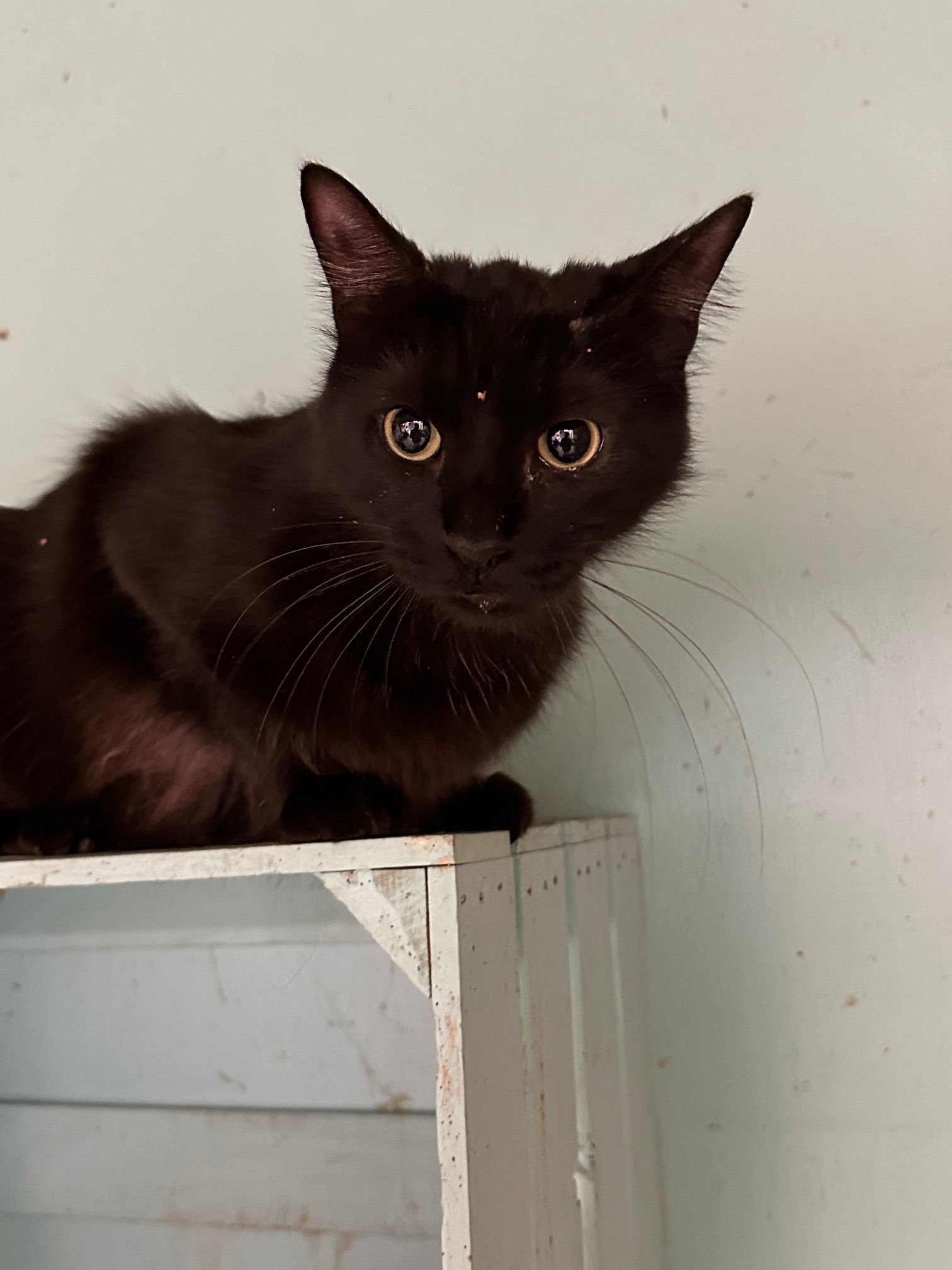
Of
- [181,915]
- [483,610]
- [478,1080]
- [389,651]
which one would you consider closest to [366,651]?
[389,651]

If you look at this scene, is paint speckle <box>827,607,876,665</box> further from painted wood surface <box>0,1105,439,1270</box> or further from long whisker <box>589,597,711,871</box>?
painted wood surface <box>0,1105,439,1270</box>

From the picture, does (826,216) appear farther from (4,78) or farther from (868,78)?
(4,78)

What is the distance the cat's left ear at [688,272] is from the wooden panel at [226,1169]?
0.86 m

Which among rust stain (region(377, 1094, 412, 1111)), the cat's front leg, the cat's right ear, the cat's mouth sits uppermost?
the cat's right ear

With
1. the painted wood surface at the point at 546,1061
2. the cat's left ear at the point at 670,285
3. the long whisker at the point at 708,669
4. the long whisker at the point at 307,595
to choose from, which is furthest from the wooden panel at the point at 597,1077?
the cat's left ear at the point at 670,285

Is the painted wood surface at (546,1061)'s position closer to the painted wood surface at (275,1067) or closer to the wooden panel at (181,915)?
the painted wood surface at (275,1067)

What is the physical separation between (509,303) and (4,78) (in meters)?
1.08

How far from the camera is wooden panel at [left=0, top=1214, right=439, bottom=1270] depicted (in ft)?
3.58

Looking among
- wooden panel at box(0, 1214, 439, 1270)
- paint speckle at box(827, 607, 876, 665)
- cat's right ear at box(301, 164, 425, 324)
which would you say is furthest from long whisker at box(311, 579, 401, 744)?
wooden panel at box(0, 1214, 439, 1270)

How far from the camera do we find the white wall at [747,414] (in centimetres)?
98

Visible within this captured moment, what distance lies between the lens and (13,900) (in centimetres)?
127

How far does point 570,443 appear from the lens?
71 centimetres

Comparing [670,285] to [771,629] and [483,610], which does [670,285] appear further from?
[771,629]

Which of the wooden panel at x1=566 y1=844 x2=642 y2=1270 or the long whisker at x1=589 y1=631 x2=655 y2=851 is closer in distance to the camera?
the wooden panel at x1=566 y1=844 x2=642 y2=1270
